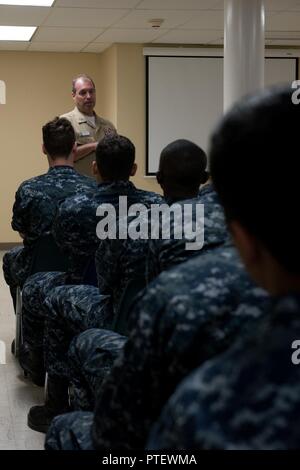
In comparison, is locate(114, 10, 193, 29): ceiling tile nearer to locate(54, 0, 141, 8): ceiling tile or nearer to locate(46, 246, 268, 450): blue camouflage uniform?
locate(54, 0, 141, 8): ceiling tile

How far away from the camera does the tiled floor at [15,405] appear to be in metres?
3.21

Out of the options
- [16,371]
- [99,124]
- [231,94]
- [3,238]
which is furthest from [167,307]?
[3,238]

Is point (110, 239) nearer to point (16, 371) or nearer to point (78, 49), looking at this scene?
point (16, 371)

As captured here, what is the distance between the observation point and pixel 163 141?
9602 mm

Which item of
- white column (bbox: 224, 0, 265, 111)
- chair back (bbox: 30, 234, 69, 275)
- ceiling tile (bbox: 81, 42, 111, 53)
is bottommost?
chair back (bbox: 30, 234, 69, 275)

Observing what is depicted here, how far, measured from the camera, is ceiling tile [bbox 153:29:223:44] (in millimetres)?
8484

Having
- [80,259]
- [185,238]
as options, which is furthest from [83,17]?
[185,238]

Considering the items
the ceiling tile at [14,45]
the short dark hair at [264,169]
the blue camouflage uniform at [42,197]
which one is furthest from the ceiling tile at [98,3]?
the short dark hair at [264,169]

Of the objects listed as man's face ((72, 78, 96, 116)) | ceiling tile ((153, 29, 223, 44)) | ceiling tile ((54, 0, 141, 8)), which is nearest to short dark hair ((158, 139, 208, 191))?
man's face ((72, 78, 96, 116))

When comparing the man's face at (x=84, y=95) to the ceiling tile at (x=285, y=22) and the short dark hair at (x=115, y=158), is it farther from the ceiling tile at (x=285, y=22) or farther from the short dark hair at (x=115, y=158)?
the ceiling tile at (x=285, y=22)

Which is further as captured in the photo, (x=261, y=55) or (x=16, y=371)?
(x=261, y=55)

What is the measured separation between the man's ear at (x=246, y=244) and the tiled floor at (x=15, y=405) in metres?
2.48

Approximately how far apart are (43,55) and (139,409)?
9.23 meters

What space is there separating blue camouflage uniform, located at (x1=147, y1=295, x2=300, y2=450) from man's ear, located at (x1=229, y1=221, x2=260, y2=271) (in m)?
0.06
